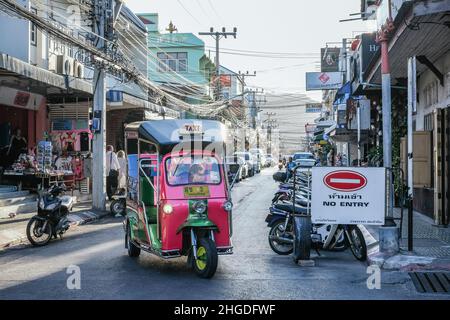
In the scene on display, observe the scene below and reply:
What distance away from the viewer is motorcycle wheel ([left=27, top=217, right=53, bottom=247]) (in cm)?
1184

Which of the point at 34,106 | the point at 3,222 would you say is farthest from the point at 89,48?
the point at 34,106

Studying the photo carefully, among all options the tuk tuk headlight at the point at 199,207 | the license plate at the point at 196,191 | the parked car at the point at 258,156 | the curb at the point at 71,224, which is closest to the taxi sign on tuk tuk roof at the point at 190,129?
the license plate at the point at 196,191

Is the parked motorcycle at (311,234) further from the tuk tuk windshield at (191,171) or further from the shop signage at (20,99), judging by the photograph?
the shop signage at (20,99)

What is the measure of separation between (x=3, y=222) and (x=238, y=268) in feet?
26.8

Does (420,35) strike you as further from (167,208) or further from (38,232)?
(38,232)

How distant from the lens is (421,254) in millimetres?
9695

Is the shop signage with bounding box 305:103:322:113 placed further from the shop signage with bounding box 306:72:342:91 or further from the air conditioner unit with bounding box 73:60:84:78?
the air conditioner unit with bounding box 73:60:84:78

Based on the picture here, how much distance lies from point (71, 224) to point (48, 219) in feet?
9.71

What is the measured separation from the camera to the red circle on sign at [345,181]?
9.55m

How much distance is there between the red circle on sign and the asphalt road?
124 cm

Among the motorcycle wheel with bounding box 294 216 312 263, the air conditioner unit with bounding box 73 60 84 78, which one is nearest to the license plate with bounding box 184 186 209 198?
the motorcycle wheel with bounding box 294 216 312 263

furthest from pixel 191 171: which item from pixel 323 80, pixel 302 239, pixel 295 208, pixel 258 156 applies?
pixel 258 156

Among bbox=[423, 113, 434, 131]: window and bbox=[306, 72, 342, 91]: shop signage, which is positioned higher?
bbox=[306, 72, 342, 91]: shop signage

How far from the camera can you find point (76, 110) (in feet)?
74.5
